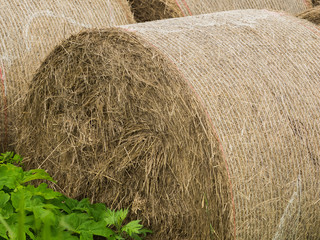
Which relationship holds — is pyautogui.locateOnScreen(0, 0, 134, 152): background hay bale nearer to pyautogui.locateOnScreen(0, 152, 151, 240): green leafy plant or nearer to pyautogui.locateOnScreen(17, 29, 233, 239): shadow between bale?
pyautogui.locateOnScreen(17, 29, 233, 239): shadow between bale

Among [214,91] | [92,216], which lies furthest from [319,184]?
[92,216]

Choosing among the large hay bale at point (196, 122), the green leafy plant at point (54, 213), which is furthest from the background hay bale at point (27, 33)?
the green leafy plant at point (54, 213)

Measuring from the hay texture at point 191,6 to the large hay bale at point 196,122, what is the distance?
2.47 ft

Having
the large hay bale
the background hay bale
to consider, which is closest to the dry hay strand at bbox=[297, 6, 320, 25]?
the large hay bale

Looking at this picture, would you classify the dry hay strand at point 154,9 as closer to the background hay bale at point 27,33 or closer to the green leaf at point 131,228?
the background hay bale at point 27,33

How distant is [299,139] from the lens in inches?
Answer: 76.0

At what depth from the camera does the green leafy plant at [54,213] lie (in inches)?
75.5

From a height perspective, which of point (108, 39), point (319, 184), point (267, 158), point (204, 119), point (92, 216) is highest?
point (108, 39)

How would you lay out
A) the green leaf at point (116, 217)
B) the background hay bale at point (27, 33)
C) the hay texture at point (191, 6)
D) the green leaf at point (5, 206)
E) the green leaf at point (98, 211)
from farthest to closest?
the hay texture at point (191, 6)
the background hay bale at point (27, 33)
the green leaf at point (98, 211)
the green leaf at point (116, 217)
the green leaf at point (5, 206)

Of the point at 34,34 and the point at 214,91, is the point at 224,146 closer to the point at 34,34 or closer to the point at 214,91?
the point at 214,91

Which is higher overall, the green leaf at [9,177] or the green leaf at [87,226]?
the green leaf at [9,177]

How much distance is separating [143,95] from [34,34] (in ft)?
3.88

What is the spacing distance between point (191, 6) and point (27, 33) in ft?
3.96

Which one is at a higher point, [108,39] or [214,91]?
[108,39]
